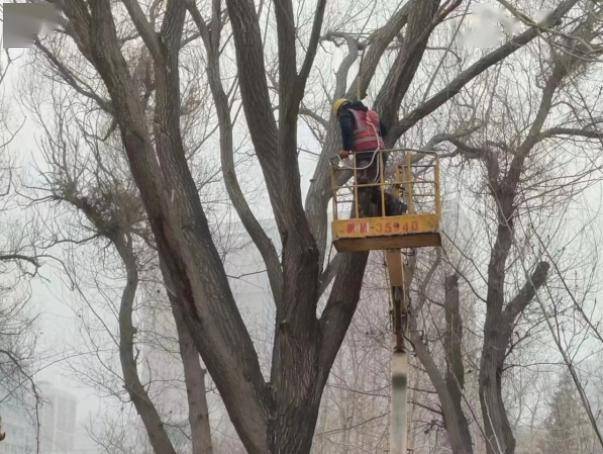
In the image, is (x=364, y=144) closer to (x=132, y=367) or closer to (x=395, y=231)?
(x=395, y=231)

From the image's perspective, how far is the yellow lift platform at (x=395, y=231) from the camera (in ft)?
19.3

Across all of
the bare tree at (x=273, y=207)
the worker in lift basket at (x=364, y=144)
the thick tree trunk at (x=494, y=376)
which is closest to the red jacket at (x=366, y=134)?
the worker in lift basket at (x=364, y=144)

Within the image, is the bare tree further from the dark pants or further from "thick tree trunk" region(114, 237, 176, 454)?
"thick tree trunk" region(114, 237, 176, 454)

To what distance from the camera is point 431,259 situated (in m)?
12.5

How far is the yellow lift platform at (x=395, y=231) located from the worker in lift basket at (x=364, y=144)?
0.01 meters

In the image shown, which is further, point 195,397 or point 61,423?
point 61,423

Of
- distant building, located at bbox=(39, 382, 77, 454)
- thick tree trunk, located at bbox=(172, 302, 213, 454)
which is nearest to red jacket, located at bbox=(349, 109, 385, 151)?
thick tree trunk, located at bbox=(172, 302, 213, 454)

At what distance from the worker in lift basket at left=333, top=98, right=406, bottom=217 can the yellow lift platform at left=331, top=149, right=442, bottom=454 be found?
0.04 feet

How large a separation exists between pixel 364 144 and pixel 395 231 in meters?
0.90

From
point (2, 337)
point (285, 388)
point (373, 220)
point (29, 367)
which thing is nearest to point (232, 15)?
point (373, 220)

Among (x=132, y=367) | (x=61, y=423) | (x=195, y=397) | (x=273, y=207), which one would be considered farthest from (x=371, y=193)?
(x=61, y=423)

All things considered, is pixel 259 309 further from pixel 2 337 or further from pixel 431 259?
pixel 431 259

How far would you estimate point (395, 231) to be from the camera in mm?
5883

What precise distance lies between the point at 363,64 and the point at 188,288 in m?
2.82
